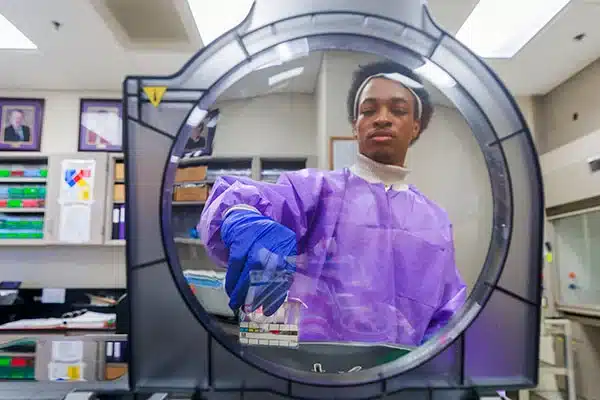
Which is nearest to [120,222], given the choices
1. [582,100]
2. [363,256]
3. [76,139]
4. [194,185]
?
[194,185]

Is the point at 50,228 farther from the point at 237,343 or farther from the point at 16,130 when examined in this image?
the point at 237,343

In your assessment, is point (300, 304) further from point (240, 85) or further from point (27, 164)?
point (27, 164)

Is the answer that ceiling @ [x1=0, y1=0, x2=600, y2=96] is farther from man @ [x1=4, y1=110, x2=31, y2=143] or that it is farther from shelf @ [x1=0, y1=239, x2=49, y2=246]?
shelf @ [x1=0, y1=239, x2=49, y2=246]

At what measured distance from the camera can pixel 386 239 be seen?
0.47 meters

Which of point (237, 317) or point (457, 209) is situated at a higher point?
point (457, 209)

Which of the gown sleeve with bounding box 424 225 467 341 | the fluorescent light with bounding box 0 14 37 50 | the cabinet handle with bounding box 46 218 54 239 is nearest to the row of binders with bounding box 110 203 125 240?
the gown sleeve with bounding box 424 225 467 341

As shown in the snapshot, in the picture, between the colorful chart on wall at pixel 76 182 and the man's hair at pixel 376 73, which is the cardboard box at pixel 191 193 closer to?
the man's hair at pixel 376 73

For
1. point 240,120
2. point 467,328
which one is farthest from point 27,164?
point 467,328

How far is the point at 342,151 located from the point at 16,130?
4.59 feet

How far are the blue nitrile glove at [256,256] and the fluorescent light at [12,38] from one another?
51.1 inches

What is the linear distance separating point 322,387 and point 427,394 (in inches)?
3.6

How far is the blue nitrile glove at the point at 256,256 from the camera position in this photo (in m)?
0.42

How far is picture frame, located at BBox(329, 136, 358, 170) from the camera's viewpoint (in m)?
0.47

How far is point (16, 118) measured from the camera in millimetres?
1421
